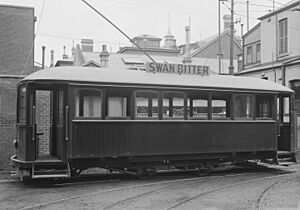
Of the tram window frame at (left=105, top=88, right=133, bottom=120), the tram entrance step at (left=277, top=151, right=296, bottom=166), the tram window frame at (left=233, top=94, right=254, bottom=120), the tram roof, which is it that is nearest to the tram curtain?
the tram window frame at (left=105, top=88, right=133, bottom=120)

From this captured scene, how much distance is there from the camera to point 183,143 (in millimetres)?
12953

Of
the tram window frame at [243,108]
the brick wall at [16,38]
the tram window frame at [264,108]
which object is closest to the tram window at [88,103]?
the tram window frame at [243,108]

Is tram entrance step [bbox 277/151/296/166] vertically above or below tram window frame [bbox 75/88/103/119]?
below

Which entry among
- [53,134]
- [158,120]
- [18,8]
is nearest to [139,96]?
[158,120]

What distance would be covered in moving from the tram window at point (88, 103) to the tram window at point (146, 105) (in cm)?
111

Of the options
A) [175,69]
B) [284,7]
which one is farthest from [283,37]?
[175,69]

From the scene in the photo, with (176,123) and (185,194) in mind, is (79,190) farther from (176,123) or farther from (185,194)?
(176,123)

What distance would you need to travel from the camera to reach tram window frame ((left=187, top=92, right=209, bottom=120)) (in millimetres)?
13093

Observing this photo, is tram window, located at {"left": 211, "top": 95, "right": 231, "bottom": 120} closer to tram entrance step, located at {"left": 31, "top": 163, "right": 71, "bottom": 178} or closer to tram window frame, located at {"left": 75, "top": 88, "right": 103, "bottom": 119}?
tram window frame, located at {"left": 75, "top": 88, "right": 103, "bottom": 119}

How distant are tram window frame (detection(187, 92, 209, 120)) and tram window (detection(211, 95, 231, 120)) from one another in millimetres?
274

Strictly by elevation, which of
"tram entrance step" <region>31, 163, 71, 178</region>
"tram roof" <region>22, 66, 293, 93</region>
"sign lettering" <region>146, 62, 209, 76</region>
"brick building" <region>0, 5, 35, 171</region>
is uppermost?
"brick building" <region>0, 5, 35, 171</region>

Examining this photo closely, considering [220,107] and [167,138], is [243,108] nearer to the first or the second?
[220,107]

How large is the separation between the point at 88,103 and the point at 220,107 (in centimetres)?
423

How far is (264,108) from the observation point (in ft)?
47.2
